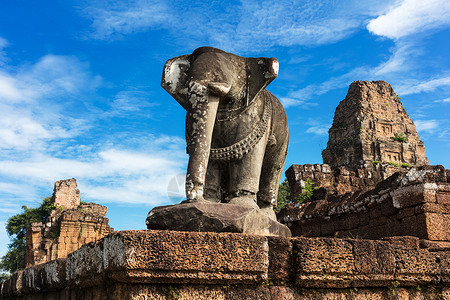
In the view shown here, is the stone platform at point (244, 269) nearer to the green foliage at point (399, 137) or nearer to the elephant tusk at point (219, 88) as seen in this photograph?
the elephant tusk at point (219, 88)

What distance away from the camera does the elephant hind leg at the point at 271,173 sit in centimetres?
441

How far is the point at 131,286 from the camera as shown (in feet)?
9.14

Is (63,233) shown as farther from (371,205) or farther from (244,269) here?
(244,269)

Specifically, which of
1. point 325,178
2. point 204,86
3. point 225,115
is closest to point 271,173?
point 225,115

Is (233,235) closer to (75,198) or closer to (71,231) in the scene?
(71,231)

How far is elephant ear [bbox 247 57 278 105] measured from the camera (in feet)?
12.9

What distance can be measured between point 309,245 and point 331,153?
3794cm

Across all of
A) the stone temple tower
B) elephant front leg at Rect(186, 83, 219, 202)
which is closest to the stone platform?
elephant front leg at Rect(186, 83, 219, 202)

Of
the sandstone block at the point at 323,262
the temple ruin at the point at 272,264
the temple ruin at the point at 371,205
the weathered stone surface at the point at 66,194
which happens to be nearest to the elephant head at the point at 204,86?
the temple ruin at the point at 272,264

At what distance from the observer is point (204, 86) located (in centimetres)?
365

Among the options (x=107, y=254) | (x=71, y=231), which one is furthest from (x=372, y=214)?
(x=71, y=231)

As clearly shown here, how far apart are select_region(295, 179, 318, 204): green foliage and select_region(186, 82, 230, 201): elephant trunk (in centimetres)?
809

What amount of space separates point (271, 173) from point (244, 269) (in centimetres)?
160

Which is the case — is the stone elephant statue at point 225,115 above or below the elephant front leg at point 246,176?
above
